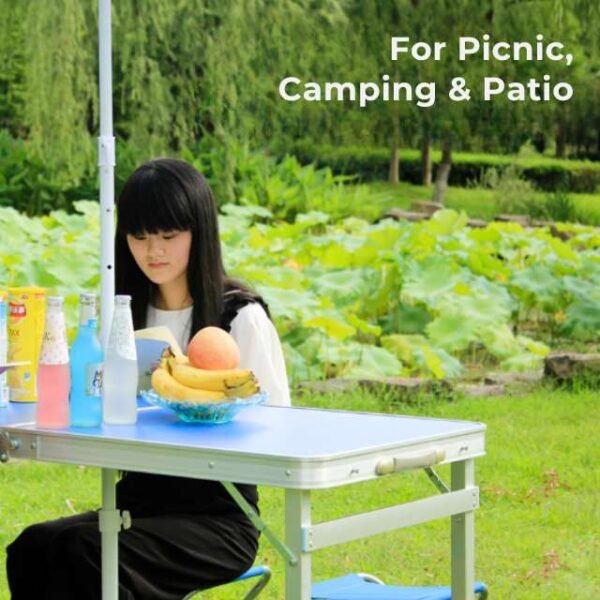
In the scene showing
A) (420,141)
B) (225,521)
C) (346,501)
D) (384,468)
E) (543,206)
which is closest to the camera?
(384,468)

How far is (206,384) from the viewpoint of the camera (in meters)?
2.80

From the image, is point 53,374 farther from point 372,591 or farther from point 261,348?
point 372,591

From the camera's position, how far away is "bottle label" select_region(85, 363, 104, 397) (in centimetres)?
281

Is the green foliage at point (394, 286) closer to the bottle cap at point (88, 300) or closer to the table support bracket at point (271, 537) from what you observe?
the bottle cap at point (88, 300)

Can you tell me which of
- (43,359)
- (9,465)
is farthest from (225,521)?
(9,465)

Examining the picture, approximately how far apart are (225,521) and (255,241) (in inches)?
261

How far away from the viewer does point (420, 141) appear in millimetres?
18391

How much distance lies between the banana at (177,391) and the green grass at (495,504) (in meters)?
1.85

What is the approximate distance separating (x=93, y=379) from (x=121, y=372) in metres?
0.06

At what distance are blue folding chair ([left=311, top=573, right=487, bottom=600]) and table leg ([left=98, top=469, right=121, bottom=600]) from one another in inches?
18.0

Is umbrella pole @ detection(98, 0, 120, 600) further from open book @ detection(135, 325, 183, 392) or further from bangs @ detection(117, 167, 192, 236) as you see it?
open book @ detection(135, 325, 183, 392)

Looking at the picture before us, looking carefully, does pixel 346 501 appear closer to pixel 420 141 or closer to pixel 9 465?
pixel 9 465

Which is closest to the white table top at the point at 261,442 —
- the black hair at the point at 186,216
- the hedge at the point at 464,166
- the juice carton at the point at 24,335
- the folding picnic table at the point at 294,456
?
the folding picnic table at the point at 294,456

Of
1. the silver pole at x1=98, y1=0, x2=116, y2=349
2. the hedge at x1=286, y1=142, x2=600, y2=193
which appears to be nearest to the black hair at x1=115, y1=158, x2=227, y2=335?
the silver pole at x1=98, y1=0, x2=116, y2=349
